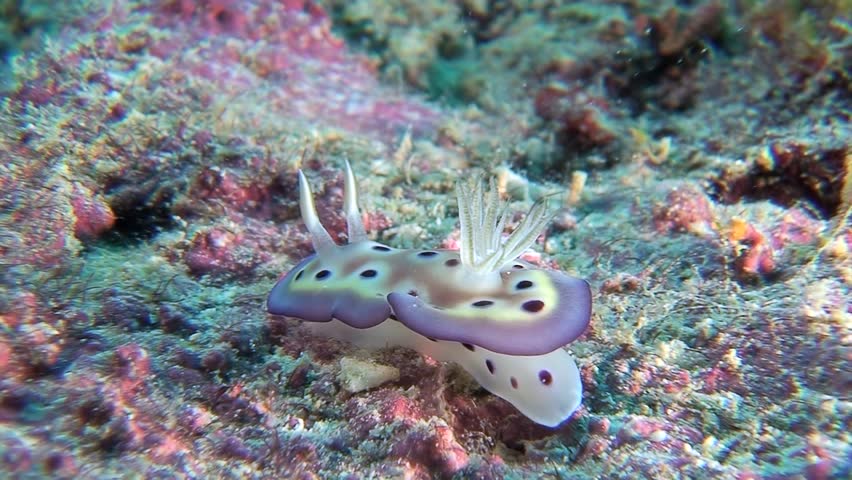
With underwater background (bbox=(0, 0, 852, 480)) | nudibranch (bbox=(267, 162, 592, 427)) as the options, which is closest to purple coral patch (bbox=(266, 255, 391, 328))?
nudibranch (bbox=(267, 162, 592, 427))

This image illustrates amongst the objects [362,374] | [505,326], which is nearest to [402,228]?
[362,374]

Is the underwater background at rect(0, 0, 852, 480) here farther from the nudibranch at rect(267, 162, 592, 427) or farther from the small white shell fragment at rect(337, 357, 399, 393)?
the nudibranch at rect(267, 162, 592, 427)

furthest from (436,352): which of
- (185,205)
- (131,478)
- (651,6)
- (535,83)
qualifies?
(651,6)

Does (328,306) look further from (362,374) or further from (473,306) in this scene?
(473,306)

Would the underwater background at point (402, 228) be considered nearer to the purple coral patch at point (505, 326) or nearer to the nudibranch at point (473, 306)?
the nudibranch at point (473, 306)

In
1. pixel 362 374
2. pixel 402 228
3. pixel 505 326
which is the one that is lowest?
pixel 362 374

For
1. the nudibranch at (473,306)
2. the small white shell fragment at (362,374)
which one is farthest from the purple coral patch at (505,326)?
the small white shell fragment at (362,374)
